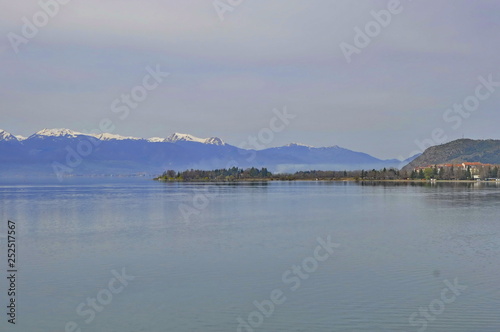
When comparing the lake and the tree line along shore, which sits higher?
the tree line along shore

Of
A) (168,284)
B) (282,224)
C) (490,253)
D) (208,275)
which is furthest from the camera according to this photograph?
(282,224)

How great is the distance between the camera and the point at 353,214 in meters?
39.7

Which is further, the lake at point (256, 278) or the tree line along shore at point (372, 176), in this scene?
the tree line along shore at point (372, 176)

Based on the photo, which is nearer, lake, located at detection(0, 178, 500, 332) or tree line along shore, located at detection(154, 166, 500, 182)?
lake, located at detection(0, 178, 500, 332)

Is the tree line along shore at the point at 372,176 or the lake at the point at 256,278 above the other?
the tree line along shore at the point at 372,176

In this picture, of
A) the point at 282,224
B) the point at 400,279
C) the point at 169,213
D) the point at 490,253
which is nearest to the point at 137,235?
the point at 282,224

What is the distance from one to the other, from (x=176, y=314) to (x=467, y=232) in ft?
66.6

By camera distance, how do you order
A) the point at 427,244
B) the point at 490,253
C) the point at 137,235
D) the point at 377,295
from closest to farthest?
the point at 377,295
the point at 490,253
the point at 427,244
the point at 137,235

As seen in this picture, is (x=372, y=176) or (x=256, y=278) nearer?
(x=256, y=278)

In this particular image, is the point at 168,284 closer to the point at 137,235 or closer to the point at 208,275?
the point at 208,275

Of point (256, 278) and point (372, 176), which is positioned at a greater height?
point (372, 176)

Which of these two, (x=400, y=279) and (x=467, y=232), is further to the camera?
(x=467, y=232)

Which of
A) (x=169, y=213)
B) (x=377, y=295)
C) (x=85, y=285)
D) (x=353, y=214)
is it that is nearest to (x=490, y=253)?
(x=377, y=295)

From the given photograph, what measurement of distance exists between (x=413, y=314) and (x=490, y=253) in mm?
9819
